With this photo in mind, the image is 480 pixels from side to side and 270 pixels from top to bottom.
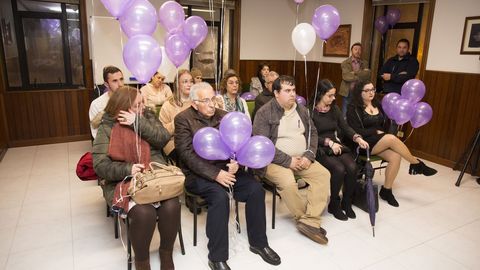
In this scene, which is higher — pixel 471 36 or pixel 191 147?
pixel 471 36

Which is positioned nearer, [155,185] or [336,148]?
[155,185]

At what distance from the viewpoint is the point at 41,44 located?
4.67 meters

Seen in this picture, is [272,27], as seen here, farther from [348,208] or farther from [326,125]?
[348,208]

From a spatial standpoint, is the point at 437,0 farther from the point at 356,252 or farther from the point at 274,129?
the point at 356,252

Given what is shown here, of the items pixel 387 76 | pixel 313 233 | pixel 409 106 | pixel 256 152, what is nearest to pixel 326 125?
pixel 409 106

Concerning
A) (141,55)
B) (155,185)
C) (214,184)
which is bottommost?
(214,184)

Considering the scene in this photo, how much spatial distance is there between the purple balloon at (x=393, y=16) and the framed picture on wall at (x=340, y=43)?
71 centimetres

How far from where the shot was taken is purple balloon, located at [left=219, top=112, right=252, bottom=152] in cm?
196

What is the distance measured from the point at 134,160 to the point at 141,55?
67cm

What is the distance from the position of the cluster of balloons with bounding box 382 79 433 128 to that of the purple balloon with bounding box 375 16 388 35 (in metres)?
2.24

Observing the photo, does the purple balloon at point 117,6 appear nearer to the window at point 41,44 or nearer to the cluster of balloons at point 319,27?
the cluster of balloons at point 319,27

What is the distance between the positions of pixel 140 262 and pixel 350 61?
13.5 ft

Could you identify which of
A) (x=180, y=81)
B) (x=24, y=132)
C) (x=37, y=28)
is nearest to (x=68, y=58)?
(x=37, y=28)

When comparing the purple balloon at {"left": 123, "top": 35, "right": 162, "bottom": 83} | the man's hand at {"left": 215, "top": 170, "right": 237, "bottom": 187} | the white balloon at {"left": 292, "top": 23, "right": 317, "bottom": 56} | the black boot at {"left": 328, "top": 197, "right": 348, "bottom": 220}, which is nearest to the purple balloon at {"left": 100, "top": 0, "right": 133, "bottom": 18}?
the purple balloon at {"left": 123, "top": 35, "right": 162, "bottom": 83}
